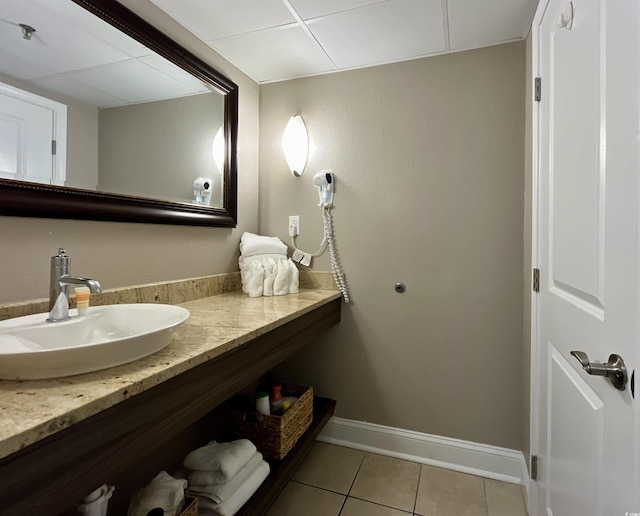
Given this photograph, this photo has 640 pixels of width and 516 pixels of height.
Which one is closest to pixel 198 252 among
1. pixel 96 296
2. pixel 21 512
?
pixel 96 296

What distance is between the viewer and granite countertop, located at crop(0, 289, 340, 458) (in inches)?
21.1

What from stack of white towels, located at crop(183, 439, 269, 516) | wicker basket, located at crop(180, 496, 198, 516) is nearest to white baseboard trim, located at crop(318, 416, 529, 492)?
stack of white towels, located at crop(183, 439, 269, 516)

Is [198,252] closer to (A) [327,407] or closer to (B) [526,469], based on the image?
(A) [327,407]

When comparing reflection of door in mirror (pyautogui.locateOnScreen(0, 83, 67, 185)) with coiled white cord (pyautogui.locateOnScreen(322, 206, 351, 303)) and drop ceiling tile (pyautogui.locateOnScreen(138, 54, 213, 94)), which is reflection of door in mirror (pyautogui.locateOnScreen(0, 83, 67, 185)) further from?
coiled white cord (pyautogui.locateOnScreen(322, 206, 351, 303))

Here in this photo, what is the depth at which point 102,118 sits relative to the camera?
4.03 feet

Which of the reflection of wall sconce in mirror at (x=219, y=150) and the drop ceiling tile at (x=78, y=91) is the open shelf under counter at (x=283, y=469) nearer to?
the reflection of wall sconce in mirror at (x=219, y=150)

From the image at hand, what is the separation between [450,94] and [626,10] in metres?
1.12

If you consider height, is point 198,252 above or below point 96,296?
above

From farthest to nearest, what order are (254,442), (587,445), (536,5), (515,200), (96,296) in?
1. (515,200)
2. (254,442)
3. (536,5)
4. (96,296)
5. (587,445)

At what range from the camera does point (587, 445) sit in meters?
0.86

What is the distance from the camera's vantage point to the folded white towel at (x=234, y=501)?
1.15 meters

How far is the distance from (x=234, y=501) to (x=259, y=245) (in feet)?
3.74

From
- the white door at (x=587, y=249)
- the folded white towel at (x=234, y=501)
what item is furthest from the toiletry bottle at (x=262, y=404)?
the white door at (x=587, y=249)

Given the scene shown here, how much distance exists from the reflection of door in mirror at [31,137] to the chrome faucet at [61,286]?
264mm
